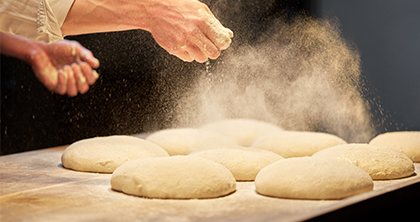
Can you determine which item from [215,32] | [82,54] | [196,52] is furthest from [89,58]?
[215,32]

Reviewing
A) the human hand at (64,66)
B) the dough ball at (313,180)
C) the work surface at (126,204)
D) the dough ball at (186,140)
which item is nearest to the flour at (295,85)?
the dough ball at (186,140)

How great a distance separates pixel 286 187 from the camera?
4.70ft

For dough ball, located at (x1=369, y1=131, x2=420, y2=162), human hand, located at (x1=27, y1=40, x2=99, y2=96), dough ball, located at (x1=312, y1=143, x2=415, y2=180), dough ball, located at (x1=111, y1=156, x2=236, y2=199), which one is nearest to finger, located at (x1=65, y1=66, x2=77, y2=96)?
human hand, located at (x1=27, y1=40, x2=99, y2=96)

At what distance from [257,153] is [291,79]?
132 centimetres

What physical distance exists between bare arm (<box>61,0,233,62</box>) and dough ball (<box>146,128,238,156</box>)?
69 cm

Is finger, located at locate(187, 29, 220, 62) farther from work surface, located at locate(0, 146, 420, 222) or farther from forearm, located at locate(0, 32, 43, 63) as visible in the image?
forearm, located at locate(0, 32, 43, 63)

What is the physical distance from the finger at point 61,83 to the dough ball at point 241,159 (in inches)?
54.4

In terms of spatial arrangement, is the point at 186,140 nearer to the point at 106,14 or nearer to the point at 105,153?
the point at 105,153

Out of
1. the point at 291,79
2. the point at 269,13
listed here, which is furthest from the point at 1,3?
the point at 291,79

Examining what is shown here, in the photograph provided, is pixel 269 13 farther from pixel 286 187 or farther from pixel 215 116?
pixel 286 187

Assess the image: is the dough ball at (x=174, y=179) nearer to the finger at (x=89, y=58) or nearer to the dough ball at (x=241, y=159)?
the dough ball at (x=241, y=159)

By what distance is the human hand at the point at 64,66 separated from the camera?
2840 millimetres

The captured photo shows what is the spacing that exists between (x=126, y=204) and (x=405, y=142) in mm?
1664

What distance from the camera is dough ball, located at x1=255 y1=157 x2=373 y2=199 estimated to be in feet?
4.63
